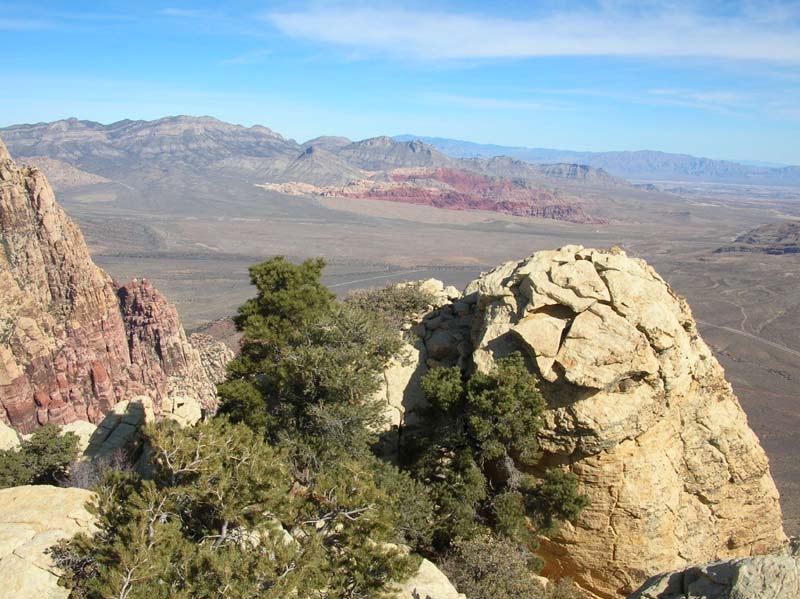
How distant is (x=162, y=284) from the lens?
330 ft

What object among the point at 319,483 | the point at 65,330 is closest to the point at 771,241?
the point at 65,330

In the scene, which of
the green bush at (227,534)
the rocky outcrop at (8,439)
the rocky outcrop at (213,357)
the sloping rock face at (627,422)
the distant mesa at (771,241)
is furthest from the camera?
the distant mesa at (771,241)

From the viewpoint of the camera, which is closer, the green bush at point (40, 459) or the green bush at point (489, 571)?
the green bush at point (489, 571)

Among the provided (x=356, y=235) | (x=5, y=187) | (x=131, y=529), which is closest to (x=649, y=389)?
(x=131, y=529)

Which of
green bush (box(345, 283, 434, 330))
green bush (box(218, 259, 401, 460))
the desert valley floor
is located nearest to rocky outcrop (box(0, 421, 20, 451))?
green bush (box(218, 259, 401, 460))

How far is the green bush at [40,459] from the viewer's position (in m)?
18.2

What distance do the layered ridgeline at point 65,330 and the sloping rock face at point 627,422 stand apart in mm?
28116

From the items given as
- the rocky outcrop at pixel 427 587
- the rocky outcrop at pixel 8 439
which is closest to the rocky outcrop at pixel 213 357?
the rocky outcrop at pixel 8 439

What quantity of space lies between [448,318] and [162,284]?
92017mm

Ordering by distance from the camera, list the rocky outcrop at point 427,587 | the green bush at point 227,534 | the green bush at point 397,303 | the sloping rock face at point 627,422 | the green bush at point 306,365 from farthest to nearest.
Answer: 1. the green bush at point 397,303
2. the green bush at point 306,365
3. the sloping rock face at point 627,422
4. the rocky outcrop at point 427,587
5. the green bush at point 227,534

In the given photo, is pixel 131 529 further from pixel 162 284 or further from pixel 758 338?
pixel 162 284

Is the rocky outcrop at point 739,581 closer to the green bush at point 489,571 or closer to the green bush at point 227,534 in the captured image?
the green bush at point 489,571

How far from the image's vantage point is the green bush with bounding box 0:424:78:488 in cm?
1816

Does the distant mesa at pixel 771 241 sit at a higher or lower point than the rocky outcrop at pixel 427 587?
higher
